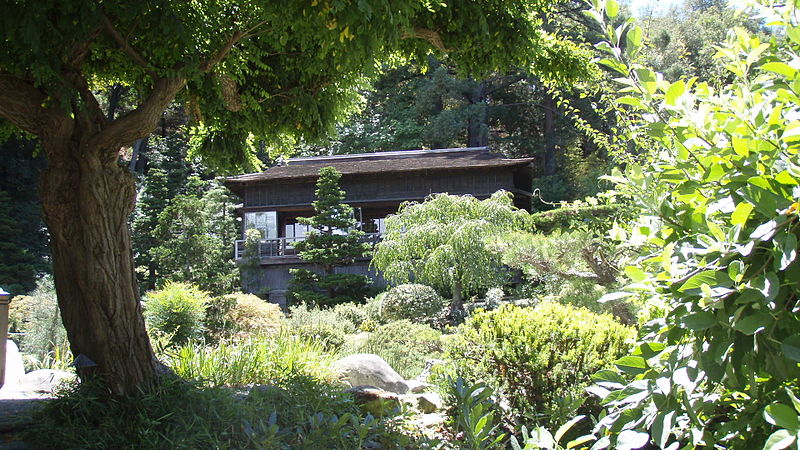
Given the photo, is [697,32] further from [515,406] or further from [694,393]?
[694,393]

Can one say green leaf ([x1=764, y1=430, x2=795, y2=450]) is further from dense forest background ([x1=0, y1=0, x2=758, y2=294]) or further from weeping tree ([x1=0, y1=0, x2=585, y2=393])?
dense forest background ([x1=0, y1=0, x2=758, y2=294])

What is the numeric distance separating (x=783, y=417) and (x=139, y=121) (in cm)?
→ 511

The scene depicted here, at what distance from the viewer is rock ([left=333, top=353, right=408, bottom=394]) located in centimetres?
736

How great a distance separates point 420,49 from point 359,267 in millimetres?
17584

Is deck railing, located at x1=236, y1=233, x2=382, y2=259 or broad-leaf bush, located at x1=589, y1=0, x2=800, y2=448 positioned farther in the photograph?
deck railing, located at x1=236, y1=233, x2=382, y2=259

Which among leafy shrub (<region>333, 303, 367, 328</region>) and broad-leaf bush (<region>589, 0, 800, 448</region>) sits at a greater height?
broad-leaf bush (<region>589, 0, 800, 448</region>)

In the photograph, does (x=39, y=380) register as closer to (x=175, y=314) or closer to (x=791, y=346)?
(x=175, y=314)

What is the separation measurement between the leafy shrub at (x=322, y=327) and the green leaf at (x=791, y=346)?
872 cm

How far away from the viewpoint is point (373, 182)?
26953 millimetres

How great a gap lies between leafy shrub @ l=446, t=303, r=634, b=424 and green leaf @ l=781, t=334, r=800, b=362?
423 cm

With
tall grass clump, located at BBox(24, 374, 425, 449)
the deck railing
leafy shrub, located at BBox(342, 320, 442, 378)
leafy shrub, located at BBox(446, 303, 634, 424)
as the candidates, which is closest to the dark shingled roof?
the deck railing

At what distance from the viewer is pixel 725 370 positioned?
1.36 m

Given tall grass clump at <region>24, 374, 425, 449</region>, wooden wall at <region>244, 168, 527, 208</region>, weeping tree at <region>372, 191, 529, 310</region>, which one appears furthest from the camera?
wooden wall at <region>244, 168, 527, 208</region>

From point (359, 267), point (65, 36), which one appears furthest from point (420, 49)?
point (359, 267)
